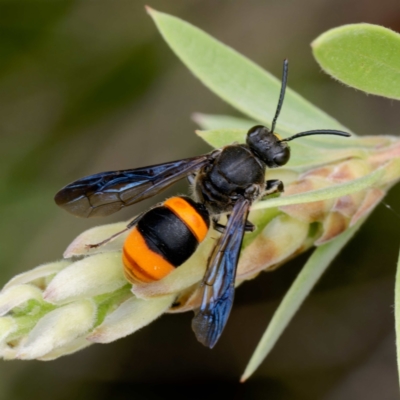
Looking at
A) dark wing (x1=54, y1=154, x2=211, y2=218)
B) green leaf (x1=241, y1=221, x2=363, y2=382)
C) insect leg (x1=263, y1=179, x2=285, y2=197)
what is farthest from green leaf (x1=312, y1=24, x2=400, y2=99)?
dark wing (x1=54, y1=154, x2=211, y2=218)

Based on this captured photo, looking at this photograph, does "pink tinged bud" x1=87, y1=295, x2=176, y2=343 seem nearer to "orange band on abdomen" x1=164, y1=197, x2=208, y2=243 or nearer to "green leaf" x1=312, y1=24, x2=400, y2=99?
"orange band on abdomen" x1=164, y1=197, x2=208, y2=243

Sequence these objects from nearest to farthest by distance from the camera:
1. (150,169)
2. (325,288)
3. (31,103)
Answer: (150,169)
(325,288)
(31,103)

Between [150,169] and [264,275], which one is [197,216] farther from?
[264,275]

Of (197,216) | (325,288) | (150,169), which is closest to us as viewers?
(197,216)

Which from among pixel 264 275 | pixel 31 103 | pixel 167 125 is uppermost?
pixel 31 103

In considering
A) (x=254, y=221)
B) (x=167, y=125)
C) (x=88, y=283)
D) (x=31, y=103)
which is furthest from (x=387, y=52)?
(x=31, y=103)

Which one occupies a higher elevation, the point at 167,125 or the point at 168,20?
the point at 168,20

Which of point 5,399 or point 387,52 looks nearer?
point 387,52

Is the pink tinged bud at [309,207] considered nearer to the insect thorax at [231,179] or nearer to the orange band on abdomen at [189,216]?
the insect thorax at [231,179]
